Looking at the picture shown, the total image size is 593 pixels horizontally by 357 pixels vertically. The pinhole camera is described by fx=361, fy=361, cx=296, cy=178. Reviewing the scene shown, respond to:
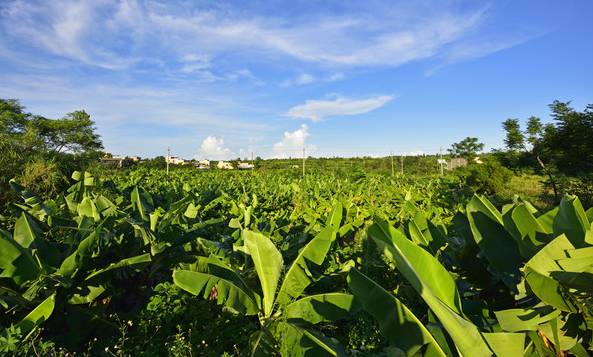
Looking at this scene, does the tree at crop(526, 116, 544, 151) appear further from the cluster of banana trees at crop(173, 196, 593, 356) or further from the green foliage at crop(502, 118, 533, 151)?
the cluster of banana trees at crop(173, 196, 593, 356)

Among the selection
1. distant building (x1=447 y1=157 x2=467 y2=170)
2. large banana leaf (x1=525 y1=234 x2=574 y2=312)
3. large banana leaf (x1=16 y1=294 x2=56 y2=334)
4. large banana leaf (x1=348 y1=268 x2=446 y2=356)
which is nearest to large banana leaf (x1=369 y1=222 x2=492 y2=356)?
large banana leaf (x1=348 y1=268 x2=446 y2=356)

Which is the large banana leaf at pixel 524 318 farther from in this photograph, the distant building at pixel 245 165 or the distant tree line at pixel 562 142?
the distant building at pixel 245 165

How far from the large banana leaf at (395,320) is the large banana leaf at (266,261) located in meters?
1.18

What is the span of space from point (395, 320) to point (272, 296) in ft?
4.80

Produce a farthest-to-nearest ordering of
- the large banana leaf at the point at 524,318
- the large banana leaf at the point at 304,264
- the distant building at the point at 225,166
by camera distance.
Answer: the distant building at the point at 225,166 → the large banana leaf at the point at 304,264 → the large banana leaf at the point at 524,318

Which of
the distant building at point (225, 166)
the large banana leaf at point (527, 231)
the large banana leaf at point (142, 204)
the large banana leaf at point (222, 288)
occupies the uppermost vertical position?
the distant building at point (225, 166)

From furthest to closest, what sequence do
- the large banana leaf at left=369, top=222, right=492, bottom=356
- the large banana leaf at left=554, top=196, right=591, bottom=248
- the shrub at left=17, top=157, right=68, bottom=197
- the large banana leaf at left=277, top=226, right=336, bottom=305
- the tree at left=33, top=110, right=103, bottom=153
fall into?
the tree at left=33, top=110, right=103, bottom=153
the shrub at left=17, top=157, right=68, bottom=197
the large banana leaf at left=277, top=226, right=336, bottom=305
the large banana leaf at left=554, top=196, right=591, bottom=248
the large banana leaf at left=369, top=222, right=492, bottom=356

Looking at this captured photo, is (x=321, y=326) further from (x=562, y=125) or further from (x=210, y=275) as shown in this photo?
(x=562, y=125)

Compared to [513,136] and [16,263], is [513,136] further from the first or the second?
[16,263]

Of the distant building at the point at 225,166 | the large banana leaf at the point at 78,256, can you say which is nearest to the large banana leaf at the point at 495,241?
the large banana leaf at the point at 78,256

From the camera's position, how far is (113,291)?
3902 mm

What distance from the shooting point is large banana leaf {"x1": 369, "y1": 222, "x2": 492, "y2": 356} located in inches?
68.8

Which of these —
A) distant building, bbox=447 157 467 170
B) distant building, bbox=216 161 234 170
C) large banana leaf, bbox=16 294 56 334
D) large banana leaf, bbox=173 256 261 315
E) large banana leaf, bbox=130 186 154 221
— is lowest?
large banana leaf, bbox=16 294 56 334

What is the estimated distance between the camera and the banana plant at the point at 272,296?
2836mm
